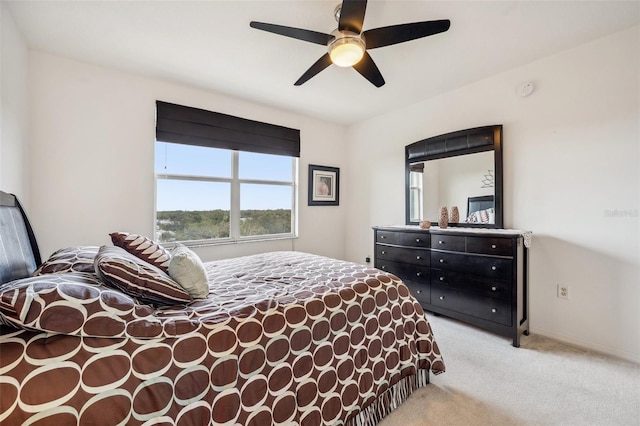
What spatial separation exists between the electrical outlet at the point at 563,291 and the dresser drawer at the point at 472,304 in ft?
1.81

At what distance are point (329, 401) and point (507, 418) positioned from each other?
3.45 feet

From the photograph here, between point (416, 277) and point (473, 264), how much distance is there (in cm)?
64

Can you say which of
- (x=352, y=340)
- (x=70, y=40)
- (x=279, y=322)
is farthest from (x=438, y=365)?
(x=70, y=40)

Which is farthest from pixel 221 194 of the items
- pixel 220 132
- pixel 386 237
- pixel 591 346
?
pixel 591 346

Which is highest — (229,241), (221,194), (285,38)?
(285,38)

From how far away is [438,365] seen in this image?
5.93 feet

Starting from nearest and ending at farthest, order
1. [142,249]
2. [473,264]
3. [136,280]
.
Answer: [136,280], [142,249], [473,264]

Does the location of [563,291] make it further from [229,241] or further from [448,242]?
[229,241]

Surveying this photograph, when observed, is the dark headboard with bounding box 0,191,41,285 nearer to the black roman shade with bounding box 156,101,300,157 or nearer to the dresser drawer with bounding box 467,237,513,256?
the black roman shade with bounding box 156,101,300,157

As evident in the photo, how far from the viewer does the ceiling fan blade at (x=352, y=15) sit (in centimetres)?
149

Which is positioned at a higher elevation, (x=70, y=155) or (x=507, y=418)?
(x=70, y=155)

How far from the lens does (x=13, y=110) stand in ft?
6.53

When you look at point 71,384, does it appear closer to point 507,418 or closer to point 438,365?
point 438,365

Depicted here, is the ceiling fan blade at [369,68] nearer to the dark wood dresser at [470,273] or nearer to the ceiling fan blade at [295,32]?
the ceiling fan blade at [295,32]
